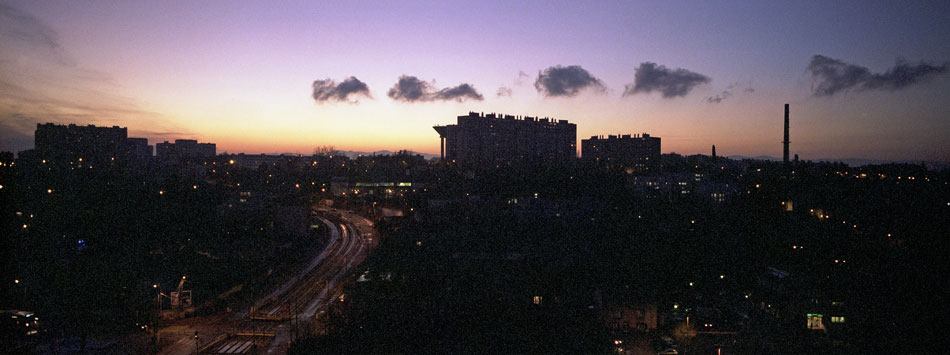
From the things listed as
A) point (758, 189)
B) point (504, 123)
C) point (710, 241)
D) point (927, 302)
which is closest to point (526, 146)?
point (504, 123)

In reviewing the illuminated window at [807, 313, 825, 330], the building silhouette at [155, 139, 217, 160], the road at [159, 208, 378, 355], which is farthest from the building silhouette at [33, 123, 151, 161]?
the illuminated window at [807, 313, 825, 330]

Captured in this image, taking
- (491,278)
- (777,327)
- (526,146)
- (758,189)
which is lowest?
(777,327)

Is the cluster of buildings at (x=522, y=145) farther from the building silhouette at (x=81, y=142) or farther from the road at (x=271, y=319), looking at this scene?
the road at (x=271, y=319)

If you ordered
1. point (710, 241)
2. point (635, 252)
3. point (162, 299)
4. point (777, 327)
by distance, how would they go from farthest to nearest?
1. point (710, 241)
2. point (635, 252)
3. point (162, 299)
4. point (777, 327)

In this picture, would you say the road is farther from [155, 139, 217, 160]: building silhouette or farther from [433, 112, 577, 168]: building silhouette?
[155, 139, 217, 160]: building silhouette

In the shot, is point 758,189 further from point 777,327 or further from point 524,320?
point 524,320

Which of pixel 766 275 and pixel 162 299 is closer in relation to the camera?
pixel 162 299

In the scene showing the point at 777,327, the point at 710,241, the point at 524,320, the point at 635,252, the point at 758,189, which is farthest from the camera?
the point at 758,189
